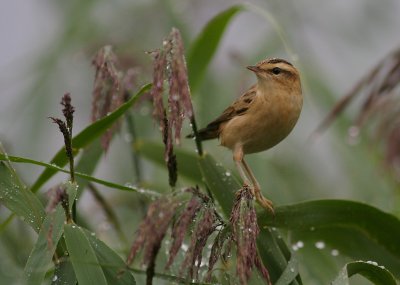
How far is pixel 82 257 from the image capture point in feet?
5.24

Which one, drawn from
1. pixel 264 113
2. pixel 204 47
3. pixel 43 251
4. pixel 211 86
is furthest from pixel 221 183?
pixel 211 86

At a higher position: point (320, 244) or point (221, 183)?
point (221, 183)

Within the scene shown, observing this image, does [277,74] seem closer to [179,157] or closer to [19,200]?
[179,157]

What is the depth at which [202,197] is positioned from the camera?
1.39m

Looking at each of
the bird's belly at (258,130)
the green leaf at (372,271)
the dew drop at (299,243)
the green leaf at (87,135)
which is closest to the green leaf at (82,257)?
the green leaf at (87,135)

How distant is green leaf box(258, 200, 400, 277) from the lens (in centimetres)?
194

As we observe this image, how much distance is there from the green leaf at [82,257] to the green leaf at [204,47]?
103cm

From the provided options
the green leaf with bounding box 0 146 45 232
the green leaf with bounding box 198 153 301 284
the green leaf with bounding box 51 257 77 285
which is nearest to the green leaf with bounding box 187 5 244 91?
the green leaf with bounding box 198 153 301 284

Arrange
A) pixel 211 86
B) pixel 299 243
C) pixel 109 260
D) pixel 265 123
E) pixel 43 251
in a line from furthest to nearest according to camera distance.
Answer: pixel 211 86, pixel 265 123, pixel 299 243, pixel 109 260, pixel 43 251

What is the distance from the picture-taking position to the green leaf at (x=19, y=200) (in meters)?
1.71

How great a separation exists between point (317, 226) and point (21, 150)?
261 cm

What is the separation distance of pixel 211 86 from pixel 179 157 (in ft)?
4.59

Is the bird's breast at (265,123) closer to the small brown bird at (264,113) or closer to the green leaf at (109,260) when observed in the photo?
the small brown bird at (264,113)

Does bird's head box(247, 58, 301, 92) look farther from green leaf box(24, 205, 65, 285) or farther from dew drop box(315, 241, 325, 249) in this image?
green leaf box(24, 205, 65, 285)
